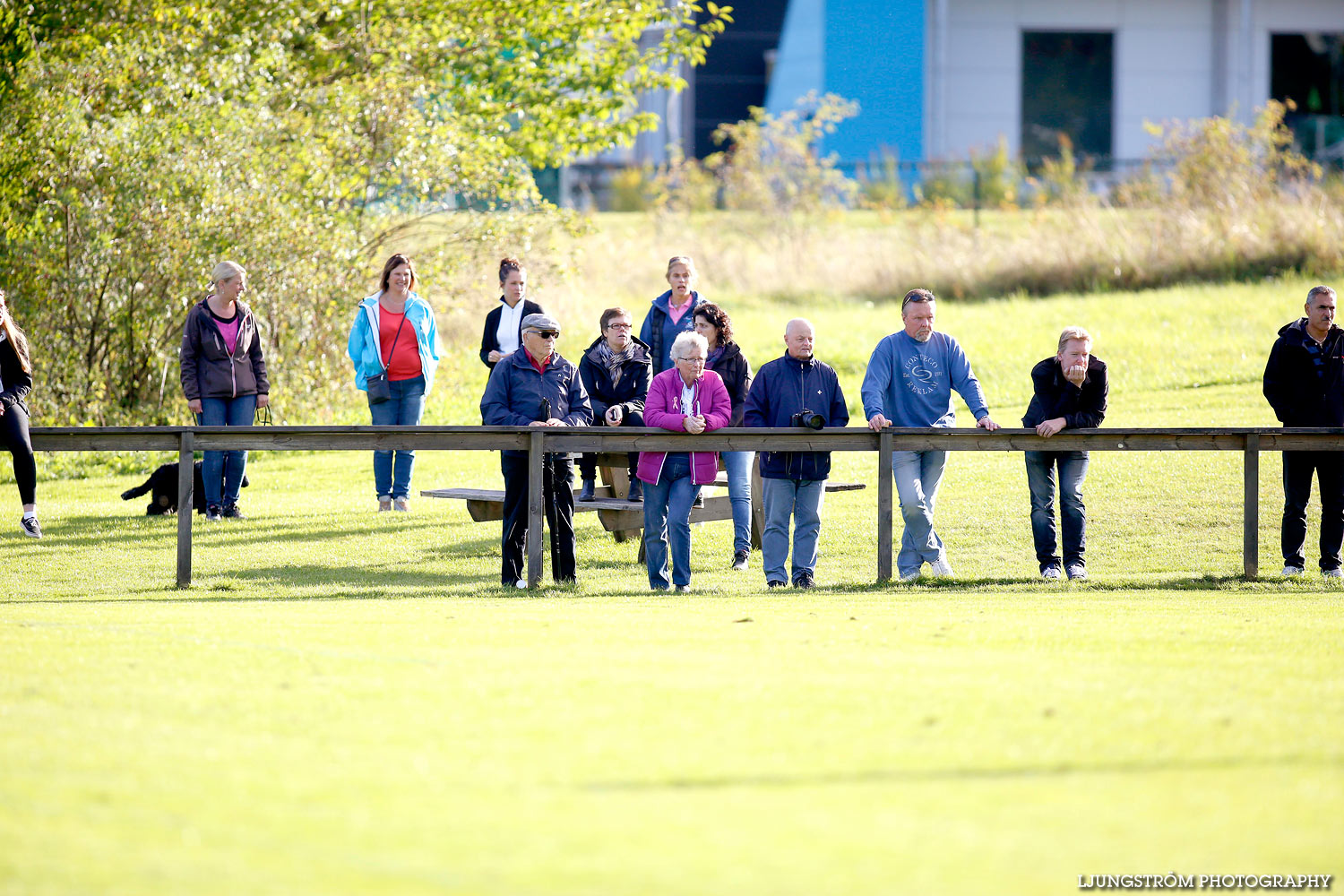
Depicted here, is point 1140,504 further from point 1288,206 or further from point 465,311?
point 1288,206

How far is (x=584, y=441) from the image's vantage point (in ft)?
32.2

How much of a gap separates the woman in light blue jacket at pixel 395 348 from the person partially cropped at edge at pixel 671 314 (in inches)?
67.5

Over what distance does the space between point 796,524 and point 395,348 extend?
3742 mm

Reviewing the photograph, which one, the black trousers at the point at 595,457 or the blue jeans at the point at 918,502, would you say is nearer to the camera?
the blue jeans at the point at 918,502

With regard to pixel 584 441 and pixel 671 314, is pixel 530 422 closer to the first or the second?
pixel 584 441

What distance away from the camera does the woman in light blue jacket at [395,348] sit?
12.1 meters

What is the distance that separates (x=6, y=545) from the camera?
11.4m

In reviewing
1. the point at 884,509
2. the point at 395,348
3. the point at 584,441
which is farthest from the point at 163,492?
the point at 884,509

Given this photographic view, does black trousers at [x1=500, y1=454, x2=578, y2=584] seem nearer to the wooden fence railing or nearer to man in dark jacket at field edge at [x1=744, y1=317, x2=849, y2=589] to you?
the wooden fence railing

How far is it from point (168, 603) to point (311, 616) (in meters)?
1.31

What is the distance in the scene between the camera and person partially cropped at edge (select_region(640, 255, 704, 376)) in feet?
38.2

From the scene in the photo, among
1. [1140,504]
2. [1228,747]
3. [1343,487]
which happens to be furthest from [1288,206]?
[1228,747]

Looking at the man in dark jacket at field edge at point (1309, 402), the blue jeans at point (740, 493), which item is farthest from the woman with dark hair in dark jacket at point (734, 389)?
the man in dark jacket at field edge at point (1309, 402)

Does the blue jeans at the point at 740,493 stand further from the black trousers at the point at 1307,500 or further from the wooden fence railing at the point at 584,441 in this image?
the black trousers at the point at 1307,500
